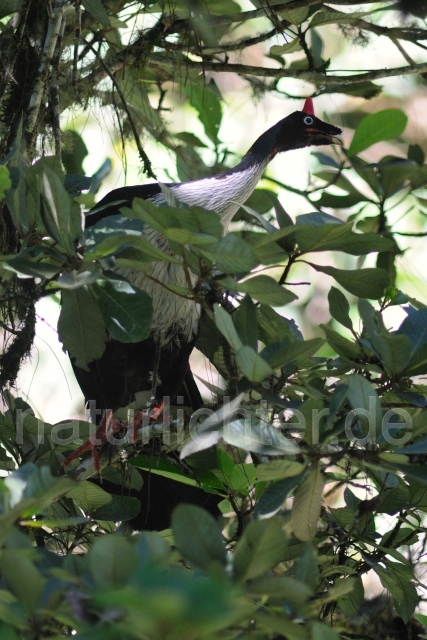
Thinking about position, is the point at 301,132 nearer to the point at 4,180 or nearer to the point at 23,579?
the point at 4,180

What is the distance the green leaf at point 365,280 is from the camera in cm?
257

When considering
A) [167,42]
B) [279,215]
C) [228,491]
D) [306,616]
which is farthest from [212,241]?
[167,42]

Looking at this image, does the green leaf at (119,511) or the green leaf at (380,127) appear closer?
the green leaf at (119,511)

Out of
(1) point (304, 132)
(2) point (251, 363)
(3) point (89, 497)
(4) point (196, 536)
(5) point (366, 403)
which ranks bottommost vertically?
(3) point (89, 497)

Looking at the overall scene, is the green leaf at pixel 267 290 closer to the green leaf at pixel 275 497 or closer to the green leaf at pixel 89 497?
the green leaf at pixel 275 497

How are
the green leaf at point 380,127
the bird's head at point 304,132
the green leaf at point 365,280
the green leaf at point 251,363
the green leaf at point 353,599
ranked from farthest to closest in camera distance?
the bird's head at point 304,132 → the green leaf at point 380,127 → the green leaf at point 353,599 → the green leaf at point 365,280 → the green leaf at point 251,363

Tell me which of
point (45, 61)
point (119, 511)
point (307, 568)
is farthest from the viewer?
point (45, 61)

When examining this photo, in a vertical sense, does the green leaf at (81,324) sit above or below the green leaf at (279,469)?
above

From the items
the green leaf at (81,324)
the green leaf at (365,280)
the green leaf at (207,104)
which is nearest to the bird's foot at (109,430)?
the green leaf at (81,324)

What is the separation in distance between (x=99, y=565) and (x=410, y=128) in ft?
23.5

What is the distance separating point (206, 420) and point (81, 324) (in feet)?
1.85

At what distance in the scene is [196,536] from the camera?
1.62 meters

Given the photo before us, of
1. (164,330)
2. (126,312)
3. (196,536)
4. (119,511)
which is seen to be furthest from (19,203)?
(164,330)

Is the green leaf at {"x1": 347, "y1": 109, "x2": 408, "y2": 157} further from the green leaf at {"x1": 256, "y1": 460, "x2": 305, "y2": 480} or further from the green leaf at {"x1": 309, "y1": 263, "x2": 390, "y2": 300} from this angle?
the green leaf at {"x1": 256, "y1": 460, "x2": 305, "y2": 480}
